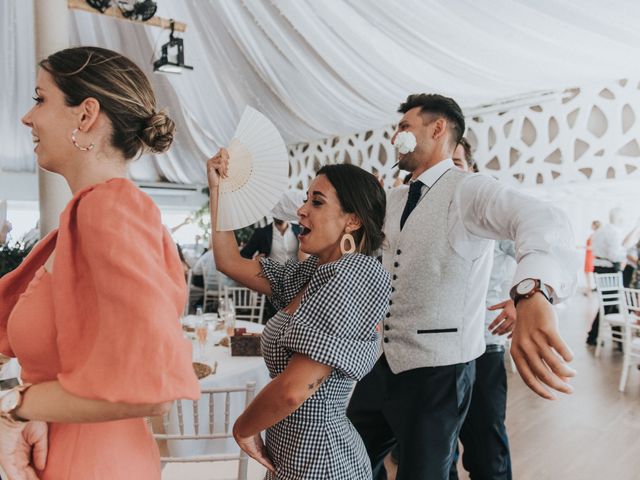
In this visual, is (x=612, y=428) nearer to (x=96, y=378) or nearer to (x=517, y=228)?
(x=517, y=228)

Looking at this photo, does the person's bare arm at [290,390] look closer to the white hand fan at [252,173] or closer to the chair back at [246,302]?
the white hand fan at [252,173]

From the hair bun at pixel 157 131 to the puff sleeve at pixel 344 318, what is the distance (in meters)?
0.51

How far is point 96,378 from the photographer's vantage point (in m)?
0.77

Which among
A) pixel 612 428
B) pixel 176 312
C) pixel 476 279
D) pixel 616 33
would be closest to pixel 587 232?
pixel 616 33

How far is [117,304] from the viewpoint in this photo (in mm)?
768

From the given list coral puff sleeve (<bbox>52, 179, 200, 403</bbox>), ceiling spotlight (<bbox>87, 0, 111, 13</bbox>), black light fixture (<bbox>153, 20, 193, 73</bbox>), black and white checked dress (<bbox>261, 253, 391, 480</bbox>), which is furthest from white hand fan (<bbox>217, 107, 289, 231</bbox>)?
black light fixture (<bbox>153, 20, 193, 73</bbox>)

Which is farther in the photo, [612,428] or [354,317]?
[612,428]

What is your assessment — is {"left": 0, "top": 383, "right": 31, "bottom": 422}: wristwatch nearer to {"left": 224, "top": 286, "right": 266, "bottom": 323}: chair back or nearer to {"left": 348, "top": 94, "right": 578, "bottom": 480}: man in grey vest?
{"left": 348, "top": 94, "right": 578, "bottom": 480}: man in grey vest

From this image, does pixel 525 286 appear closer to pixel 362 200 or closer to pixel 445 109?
pixel 362 200

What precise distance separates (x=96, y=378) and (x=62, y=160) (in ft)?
1.52

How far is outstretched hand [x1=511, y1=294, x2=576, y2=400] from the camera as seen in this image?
0.89 m

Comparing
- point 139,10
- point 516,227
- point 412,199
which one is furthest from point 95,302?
point 139,10

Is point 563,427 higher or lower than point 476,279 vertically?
lower

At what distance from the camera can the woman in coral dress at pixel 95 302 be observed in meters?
0.77
